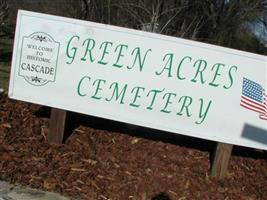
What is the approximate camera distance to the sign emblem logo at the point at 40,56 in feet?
20.1

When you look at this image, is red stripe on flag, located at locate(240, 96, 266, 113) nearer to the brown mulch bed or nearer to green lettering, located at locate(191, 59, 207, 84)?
green lettering, located at locate(191, 59, 207, 84)

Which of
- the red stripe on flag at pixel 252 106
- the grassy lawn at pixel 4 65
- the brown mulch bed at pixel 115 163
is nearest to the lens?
the brown mulch bed at pixel 115 163

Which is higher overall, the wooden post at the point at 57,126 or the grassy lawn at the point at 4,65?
the wooden post at the point at 57,126

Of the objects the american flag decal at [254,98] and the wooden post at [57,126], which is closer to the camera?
the american flag decal at [254,98]

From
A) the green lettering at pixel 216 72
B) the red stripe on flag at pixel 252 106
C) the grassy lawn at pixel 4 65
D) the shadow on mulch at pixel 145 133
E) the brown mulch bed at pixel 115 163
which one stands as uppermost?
the green lettering at pixel 216 72

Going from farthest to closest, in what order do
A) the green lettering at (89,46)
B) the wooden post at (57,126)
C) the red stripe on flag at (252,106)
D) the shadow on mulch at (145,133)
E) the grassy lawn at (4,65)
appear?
the grassy lawn at (4,65) → the shadow on mulch at (145,133) → the wooden post at (57,126) → the green lettering at (89,46) → the red stripe on flag at (252,106)

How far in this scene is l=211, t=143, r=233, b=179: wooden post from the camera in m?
6.05

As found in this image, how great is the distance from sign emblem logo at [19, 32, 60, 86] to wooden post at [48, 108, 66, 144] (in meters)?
0.38

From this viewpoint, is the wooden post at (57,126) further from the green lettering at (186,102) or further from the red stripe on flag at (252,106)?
the red stripe on flag at (252,106)

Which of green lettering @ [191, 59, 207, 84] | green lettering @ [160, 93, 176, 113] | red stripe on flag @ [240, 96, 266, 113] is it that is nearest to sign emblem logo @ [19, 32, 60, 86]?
green lettering @ [160, 93, 176, 113]

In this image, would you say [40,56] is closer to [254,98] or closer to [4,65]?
[254,98]

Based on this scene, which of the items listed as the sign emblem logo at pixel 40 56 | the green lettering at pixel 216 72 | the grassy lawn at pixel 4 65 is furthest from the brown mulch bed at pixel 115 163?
the grassy lawn at pixel 4 65

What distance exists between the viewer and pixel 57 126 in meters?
6.23

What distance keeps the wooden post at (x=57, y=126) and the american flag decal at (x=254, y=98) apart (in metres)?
2.00
